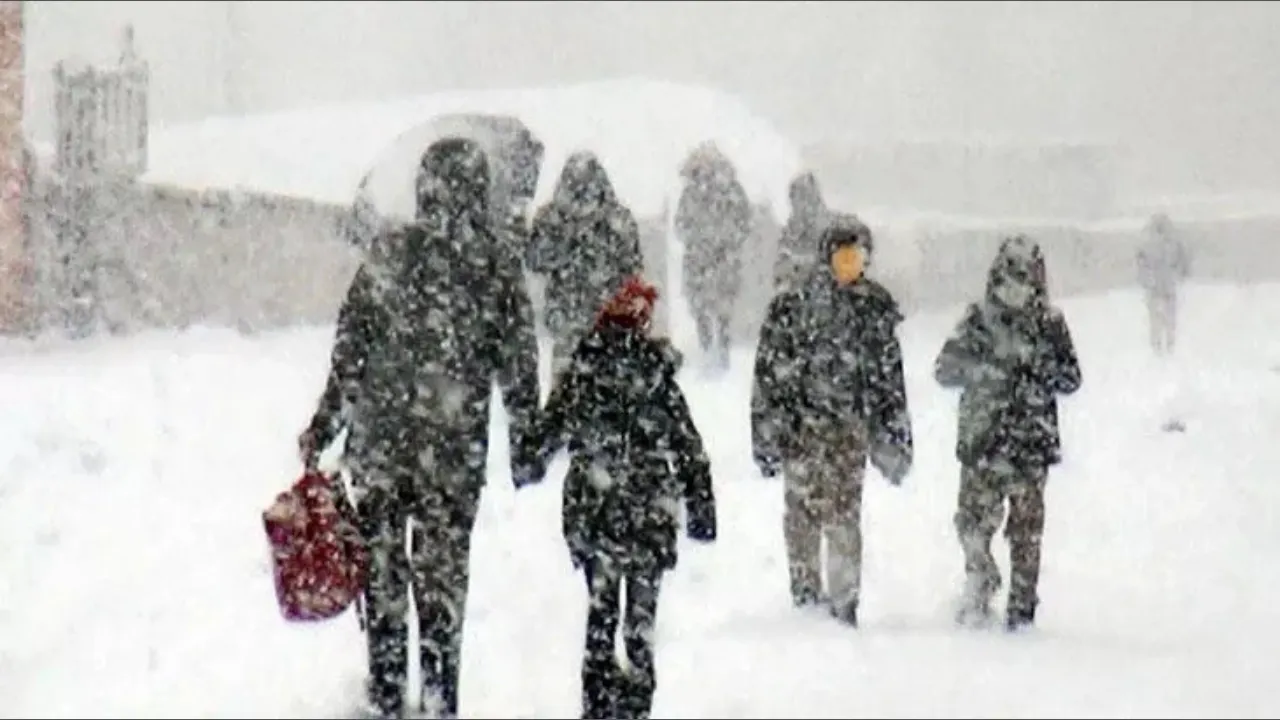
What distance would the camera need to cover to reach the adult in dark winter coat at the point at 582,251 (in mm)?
10086

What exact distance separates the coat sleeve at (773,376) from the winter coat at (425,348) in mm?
1910

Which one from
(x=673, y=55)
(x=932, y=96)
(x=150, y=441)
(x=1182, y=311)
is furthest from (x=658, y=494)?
(x=932, y=96)

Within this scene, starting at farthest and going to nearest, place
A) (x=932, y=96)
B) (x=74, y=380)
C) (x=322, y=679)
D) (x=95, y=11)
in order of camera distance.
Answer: (x=932, y=96)
(x=95, y=11)
(x=74, y=380)
(x=322, y=679)

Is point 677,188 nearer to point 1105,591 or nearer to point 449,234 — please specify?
point 1105,591

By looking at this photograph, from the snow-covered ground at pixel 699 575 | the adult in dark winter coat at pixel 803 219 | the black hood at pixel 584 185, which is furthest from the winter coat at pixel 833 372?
the adult in dark winter coat at pixel 803 219

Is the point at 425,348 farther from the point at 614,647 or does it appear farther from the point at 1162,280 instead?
the point at 1162,280

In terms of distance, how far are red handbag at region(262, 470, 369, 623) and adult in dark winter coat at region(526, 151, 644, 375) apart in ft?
16.6

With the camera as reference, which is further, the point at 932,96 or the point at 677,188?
the point at 932,96


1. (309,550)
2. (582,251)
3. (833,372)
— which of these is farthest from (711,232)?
(309,550)

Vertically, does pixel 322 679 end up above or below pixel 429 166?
below

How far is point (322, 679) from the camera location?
6.11m

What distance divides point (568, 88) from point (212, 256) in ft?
24.5

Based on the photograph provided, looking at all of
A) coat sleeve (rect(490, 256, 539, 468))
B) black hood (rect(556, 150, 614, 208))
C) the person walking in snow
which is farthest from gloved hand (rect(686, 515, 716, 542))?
the person walking in snow

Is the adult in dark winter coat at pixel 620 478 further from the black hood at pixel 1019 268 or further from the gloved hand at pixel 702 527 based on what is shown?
the black hood at pixel 1019 268
